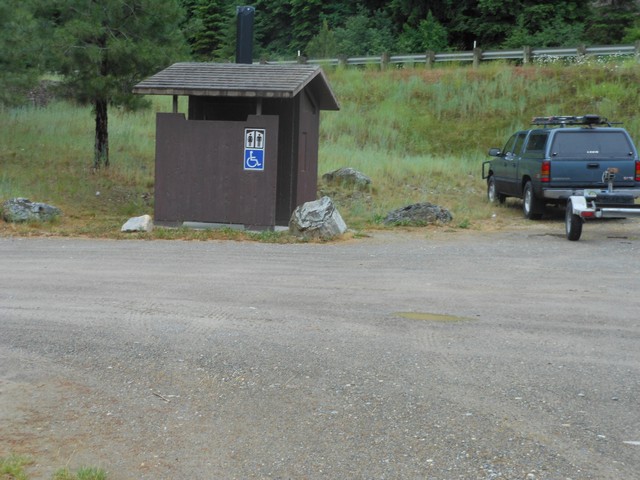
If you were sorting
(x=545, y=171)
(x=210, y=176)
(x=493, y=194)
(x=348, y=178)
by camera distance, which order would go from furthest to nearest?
(x=348, y=178)
(x=493, y=194)
(x=545, y=171)
(x=210, y=176)

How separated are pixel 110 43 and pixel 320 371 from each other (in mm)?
17633

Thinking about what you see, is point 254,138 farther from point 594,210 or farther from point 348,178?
point 348,178

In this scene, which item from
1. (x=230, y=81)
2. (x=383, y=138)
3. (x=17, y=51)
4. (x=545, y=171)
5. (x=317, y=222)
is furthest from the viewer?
(x=383, y=138)

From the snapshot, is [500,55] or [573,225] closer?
[573,225]

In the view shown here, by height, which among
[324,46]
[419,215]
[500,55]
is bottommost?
[419,215]

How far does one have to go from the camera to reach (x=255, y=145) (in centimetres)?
A: 1820

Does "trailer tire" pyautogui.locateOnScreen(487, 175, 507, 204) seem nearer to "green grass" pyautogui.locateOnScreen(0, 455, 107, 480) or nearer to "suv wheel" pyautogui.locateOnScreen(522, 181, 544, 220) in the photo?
"suv wheel" pyautogui.locateOnScreen(522, 181, 544, 220)

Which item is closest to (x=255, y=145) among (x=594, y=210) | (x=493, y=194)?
(x=594, y=210)

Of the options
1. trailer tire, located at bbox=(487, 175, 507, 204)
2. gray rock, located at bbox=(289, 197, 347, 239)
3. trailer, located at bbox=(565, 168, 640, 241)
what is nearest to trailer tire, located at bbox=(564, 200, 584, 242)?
trailer, located at bbox=(565, 168, 640, 241)

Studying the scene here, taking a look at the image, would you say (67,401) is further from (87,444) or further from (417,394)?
(417,394)

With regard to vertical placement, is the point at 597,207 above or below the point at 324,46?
below

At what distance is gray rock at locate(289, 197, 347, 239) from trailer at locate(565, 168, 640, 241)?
4.29 meters

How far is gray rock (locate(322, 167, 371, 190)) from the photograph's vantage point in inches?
989

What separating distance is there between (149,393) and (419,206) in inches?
538
